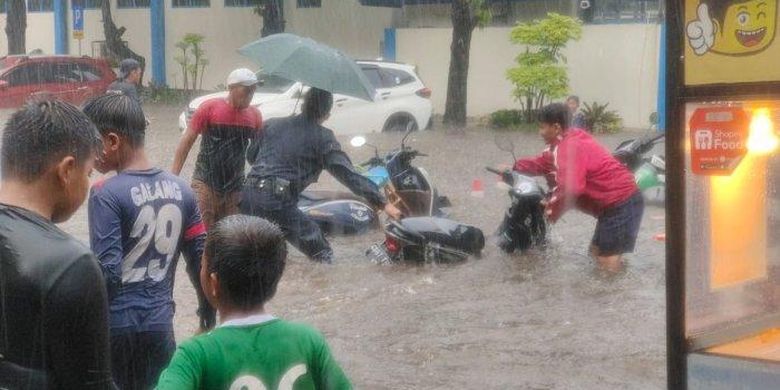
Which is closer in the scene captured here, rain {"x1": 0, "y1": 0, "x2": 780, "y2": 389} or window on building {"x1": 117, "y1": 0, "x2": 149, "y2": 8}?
rain {"x1": 0, "y1": 0, "x2": 780, "y2": 389}

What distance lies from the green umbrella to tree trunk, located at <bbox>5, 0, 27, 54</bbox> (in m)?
27.9

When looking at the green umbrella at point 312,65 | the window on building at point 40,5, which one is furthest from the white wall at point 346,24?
the green umbrella at point 312,65

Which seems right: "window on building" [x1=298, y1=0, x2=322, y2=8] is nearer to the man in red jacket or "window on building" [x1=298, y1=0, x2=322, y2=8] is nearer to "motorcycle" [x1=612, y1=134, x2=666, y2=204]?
"motorcycle" [x1=612, y1=134, x2=666, y2=204]

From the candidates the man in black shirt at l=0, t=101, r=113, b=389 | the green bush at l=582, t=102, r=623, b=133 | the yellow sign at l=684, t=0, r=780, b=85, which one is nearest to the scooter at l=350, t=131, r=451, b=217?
the yellow sign at l=684, t=0, r=780, b=85

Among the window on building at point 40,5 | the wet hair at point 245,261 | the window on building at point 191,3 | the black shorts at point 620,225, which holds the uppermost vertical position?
the window on building at point 40,5

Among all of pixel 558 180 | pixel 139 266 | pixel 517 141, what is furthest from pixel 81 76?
pixel 139 266

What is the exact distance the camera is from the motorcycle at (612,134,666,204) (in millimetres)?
12281

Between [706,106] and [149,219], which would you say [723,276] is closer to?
[706,106]

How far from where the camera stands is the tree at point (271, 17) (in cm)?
3170

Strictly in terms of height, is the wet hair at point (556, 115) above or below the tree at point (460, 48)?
below

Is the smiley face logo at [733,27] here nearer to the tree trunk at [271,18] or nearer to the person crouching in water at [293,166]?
the person crouching in water at [293,166]

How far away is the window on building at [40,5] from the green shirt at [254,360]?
39.9 meters

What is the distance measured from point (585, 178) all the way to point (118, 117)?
575 centimetres

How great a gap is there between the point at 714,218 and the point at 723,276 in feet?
0.82
